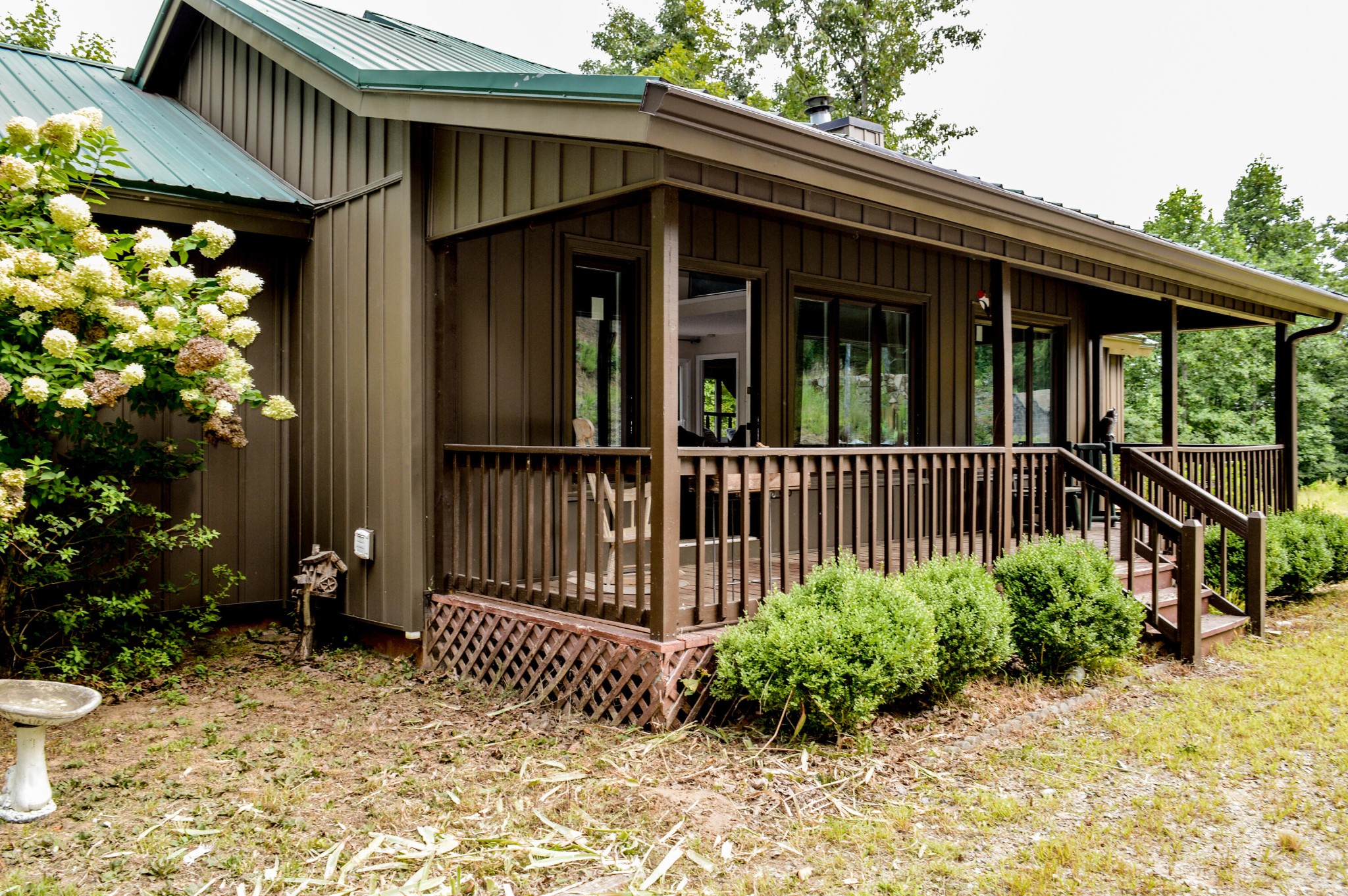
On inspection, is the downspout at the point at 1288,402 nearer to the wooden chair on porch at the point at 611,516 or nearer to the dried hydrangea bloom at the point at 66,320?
the wooden chair on porch at the point at 611,516

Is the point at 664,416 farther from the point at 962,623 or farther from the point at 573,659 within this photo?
the point at 962,623

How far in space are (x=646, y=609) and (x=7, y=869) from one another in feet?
8.53

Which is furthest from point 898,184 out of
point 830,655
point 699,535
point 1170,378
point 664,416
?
point 1170,378

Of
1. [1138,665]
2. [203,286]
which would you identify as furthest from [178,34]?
[1138,665]

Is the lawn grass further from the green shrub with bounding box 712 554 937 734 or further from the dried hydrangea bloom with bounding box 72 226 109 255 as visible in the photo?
the dried hydrangea bloom with bounding box 72 226 109 255

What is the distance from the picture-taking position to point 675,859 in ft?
10.2

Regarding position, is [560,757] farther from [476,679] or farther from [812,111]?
[812,111]

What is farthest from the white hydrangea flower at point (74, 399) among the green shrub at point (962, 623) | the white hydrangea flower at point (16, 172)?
the green shrub at point (962, 623)

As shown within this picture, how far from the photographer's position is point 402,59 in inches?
231

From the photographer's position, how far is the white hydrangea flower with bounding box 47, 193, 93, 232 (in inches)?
171

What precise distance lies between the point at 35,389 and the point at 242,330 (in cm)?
100

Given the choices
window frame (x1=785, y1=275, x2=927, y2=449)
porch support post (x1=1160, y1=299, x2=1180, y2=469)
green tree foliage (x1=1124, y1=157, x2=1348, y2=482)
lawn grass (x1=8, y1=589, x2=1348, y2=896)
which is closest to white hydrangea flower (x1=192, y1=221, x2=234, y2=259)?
lawn grass (x1=8, y1=589, x2=1348, y2=896)

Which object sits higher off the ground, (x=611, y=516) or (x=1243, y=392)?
(x=1243, y=392)

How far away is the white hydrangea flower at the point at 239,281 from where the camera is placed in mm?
5023
